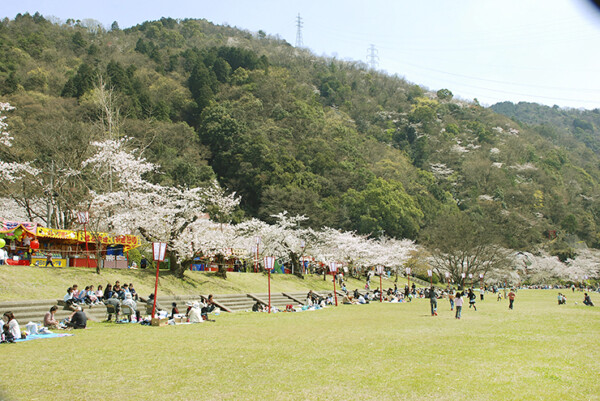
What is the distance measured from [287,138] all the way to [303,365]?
188 ft

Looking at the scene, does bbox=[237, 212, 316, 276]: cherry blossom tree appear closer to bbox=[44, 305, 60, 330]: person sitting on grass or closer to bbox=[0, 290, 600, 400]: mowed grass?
bbox=[44, 305, 60, 330]: person sitting on grass

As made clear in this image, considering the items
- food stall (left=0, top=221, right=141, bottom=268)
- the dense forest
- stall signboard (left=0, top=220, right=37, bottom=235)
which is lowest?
food stall (left=0, top=221, right=141, bottom=268)

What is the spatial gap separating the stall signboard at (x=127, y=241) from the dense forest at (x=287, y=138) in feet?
11.8

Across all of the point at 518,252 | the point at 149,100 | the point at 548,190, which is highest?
the point at 149,100

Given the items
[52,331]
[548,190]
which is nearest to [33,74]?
[52,331]

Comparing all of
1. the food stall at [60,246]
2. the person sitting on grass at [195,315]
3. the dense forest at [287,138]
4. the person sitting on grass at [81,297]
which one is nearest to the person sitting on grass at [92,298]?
the person sitting on grass at [81,297]

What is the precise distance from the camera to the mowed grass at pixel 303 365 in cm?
648

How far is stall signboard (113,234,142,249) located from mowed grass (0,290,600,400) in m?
11.2

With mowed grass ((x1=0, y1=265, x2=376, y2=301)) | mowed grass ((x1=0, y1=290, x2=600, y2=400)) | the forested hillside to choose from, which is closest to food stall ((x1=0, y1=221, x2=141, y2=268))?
mowed grass ((x1=0, y1=265, x2=376, y2=301))

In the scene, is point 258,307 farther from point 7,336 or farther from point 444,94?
point 444,94

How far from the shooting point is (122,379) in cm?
714

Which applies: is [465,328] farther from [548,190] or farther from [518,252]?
[548,190]

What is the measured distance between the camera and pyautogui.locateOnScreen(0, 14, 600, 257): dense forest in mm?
47375

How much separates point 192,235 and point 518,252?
187ft
